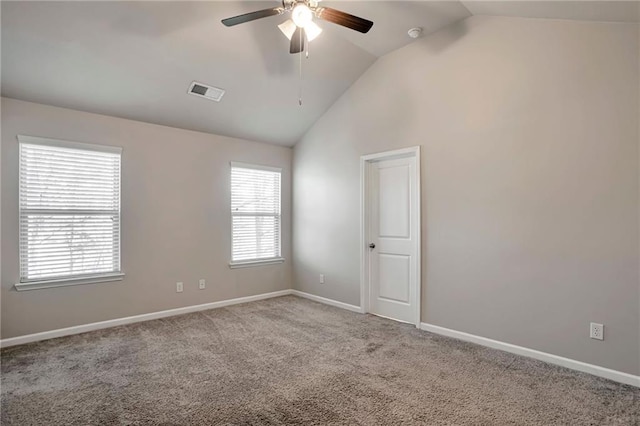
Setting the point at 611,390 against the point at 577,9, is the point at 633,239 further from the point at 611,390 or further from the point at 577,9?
the point at 577,9

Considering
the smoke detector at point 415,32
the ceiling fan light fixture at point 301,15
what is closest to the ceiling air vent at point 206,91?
the ceiling fan light fixture at point 301,15

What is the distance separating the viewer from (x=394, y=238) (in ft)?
13.7

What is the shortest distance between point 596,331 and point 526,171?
142cm

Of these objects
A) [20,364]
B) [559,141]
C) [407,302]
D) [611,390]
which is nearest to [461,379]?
[611,390]

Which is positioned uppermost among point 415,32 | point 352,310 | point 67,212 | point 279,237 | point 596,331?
point 415,32

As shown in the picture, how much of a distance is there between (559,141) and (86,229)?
15.8ft

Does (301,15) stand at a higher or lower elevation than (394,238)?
higher

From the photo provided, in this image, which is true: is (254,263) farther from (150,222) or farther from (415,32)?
(415,32)

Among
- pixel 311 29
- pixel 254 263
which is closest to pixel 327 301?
pixel 254 263

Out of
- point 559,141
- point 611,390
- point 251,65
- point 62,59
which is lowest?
point 611,390

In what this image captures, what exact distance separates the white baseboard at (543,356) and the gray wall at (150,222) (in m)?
2.80

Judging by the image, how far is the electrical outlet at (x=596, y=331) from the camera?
104 inches

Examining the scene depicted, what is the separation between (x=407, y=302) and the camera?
404 centimetres

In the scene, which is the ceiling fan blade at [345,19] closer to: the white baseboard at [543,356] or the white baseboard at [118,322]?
the white baseboard at [543,356]
